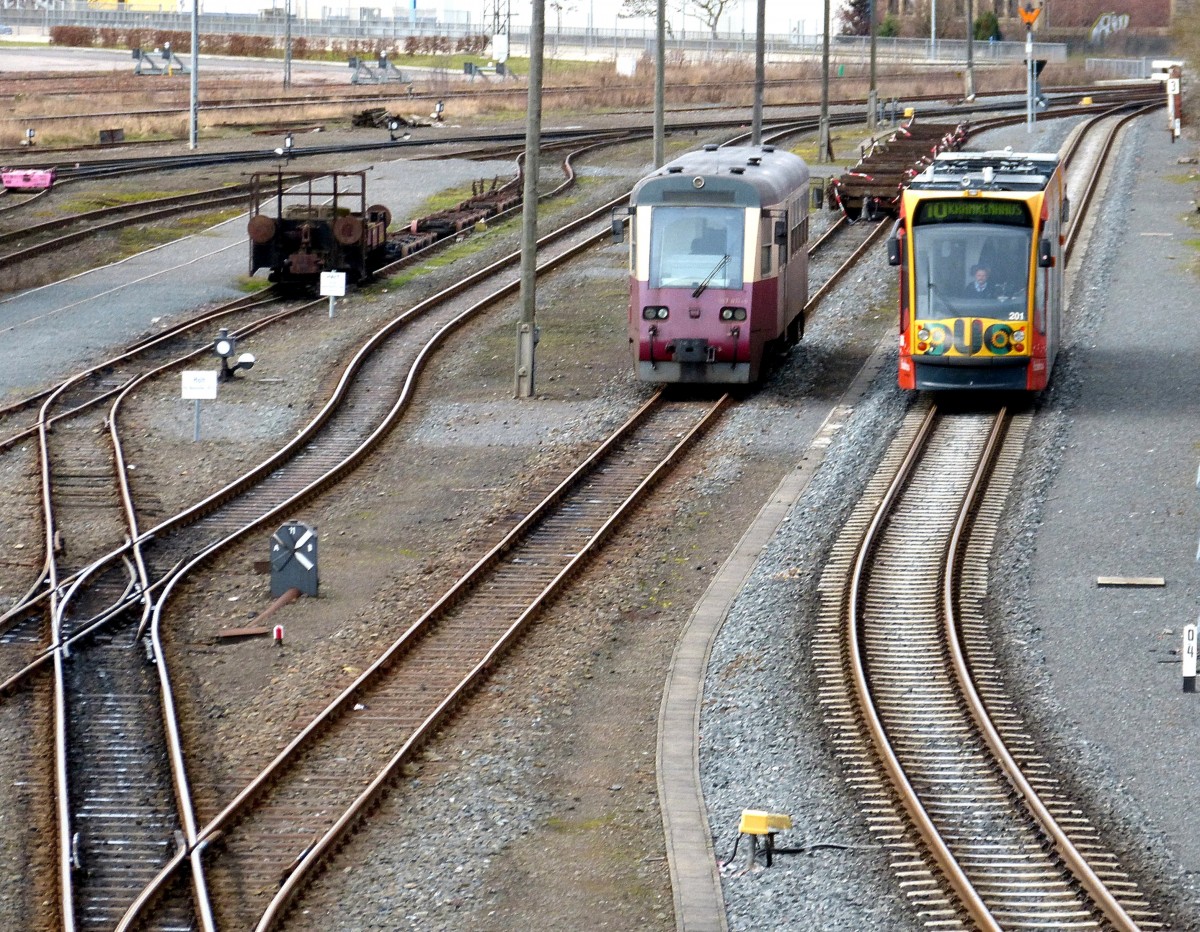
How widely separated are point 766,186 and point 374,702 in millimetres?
12187

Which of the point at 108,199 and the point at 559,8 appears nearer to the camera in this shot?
the point at 108,199

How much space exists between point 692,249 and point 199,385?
263 inches

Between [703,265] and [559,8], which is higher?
[559,8]

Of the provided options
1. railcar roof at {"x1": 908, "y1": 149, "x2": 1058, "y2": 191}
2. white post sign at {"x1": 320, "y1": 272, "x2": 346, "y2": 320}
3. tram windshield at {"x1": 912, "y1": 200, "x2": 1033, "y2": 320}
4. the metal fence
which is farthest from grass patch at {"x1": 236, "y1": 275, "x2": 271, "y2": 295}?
the metal fence

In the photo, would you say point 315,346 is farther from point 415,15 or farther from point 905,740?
point 415,15

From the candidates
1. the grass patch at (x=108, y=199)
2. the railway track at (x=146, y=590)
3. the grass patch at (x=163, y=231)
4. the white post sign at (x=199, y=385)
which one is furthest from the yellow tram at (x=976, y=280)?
the grass patch at (x=108, y=199)

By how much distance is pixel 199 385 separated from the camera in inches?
944

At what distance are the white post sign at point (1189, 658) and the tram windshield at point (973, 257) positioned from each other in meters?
9.42

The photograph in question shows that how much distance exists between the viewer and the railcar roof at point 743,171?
80.8 feet

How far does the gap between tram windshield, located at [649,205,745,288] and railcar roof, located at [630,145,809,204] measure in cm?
44

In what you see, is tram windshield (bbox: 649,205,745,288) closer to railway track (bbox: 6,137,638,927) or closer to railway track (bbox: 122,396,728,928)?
railway track (bbox: 122,396,728,928)

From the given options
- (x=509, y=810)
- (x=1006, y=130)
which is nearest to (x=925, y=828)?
(x=509, y=810)

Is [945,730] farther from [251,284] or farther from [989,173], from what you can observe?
[251,284]

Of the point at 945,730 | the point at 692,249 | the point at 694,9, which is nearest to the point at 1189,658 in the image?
the point at 945,730
